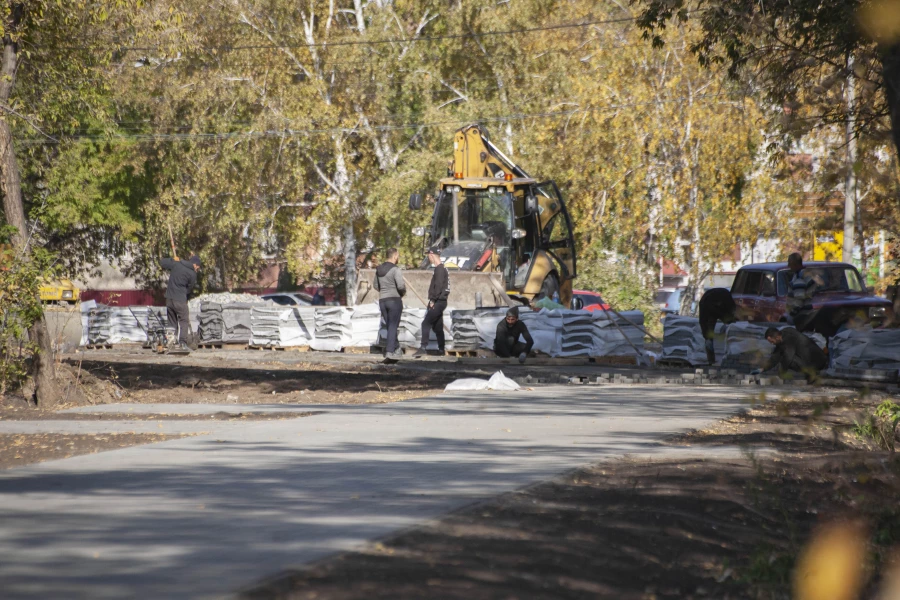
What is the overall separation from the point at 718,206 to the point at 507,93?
11534mm

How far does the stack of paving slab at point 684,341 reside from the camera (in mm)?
21484

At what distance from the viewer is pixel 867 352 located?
57.2ft

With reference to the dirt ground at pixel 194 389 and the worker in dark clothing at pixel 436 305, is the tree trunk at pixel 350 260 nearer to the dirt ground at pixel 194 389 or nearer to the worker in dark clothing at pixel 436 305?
the worker in dark clothing at pixel 436 305

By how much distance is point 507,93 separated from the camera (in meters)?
45.3

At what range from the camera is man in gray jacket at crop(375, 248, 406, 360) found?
2152 cm

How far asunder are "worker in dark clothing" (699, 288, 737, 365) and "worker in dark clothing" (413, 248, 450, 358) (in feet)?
15.8

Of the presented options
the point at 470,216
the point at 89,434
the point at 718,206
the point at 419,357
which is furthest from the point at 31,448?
the point at 718,206

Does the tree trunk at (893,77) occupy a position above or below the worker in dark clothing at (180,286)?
above

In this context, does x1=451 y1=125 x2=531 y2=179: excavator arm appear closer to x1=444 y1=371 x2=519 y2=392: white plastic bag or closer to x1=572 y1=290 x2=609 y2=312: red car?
x1=572 y1=290 x2=609 y2=312: red car

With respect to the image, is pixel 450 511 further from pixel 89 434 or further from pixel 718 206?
pixel 718 206

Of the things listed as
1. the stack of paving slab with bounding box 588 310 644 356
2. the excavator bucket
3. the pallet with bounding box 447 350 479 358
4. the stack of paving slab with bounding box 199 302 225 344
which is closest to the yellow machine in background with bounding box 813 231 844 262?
the stack of paving slab with bounding box 588 310 644 356

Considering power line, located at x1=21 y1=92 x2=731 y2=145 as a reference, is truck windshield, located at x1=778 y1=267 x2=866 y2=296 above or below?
Result: below

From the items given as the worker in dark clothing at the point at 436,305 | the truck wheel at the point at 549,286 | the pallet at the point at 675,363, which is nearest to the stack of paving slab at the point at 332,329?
the worker in dark clothing at the point at 436,305

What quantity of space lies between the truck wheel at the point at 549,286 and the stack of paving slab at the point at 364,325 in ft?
12.6
